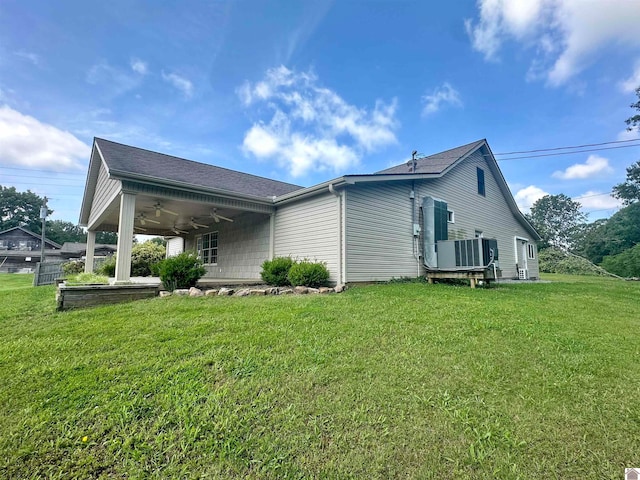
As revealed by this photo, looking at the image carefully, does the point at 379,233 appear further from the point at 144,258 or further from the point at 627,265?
the point at 627,265

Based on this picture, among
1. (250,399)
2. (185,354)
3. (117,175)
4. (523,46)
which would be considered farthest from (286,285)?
(523,46)

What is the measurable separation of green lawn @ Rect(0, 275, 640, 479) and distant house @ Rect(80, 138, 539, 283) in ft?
11.7

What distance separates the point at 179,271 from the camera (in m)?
6.62

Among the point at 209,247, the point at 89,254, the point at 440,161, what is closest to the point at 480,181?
the point at 440,161

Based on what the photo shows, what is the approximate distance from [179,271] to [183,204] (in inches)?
126

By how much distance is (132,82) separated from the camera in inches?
429

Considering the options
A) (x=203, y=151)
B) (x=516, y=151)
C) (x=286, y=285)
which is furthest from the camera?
(x=203, y=151)

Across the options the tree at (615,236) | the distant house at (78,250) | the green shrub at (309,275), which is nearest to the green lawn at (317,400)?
the green shrub at (309,275)

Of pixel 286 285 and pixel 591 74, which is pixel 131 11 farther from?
pixel 591 74

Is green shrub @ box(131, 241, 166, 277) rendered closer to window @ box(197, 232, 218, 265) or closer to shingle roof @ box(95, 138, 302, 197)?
window @ box(197, 232, 218, 265)

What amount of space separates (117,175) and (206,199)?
215 centimetres

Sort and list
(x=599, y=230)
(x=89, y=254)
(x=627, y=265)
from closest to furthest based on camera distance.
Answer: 1. (x=89, y=254)
2. (x=627, y=265)
3. (x=599, y=230)

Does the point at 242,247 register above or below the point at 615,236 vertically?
below

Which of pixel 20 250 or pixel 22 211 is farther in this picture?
pixel 22 211
